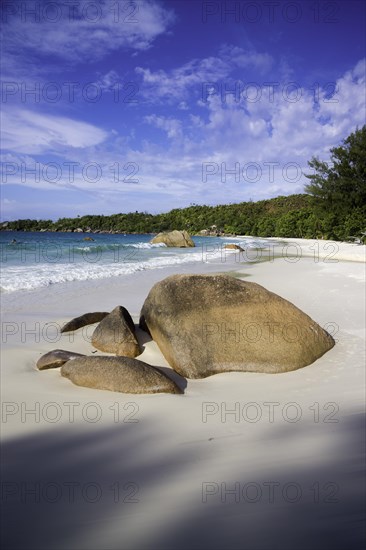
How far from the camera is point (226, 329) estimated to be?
14.7 ft

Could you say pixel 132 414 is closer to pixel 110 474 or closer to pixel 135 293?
pixel 110 474

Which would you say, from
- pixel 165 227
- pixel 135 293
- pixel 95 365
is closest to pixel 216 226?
pixel 165 227

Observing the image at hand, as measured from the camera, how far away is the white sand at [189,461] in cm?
189

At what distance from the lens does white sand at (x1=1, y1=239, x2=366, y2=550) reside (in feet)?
6.19

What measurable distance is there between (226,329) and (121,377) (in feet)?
4.90

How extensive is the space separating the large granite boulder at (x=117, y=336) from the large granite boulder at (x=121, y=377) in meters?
0.94

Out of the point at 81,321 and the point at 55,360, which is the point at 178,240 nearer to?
the point at 81,321

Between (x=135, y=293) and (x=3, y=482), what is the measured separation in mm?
7713

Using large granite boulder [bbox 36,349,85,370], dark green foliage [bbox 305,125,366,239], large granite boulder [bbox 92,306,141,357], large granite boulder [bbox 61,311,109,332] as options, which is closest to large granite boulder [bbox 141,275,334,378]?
large granite boulder [bbox 92,306,141,357]

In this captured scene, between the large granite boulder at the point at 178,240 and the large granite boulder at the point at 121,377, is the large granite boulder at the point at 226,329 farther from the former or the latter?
the large granite boulder at the point at 178,240

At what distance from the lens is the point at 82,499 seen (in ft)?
6.99

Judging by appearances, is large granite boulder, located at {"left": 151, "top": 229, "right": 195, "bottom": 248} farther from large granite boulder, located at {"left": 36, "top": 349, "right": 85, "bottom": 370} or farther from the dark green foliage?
large granite boulder, located at {"left": 36, "top": 349, "right": 85, "bottom": 370}

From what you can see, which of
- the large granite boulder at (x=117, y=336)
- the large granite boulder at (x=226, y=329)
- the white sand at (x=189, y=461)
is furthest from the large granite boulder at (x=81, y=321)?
the large granite boulder at (x=226, y=329)

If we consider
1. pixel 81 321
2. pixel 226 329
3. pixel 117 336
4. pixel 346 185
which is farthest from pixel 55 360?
pixel 346 185
